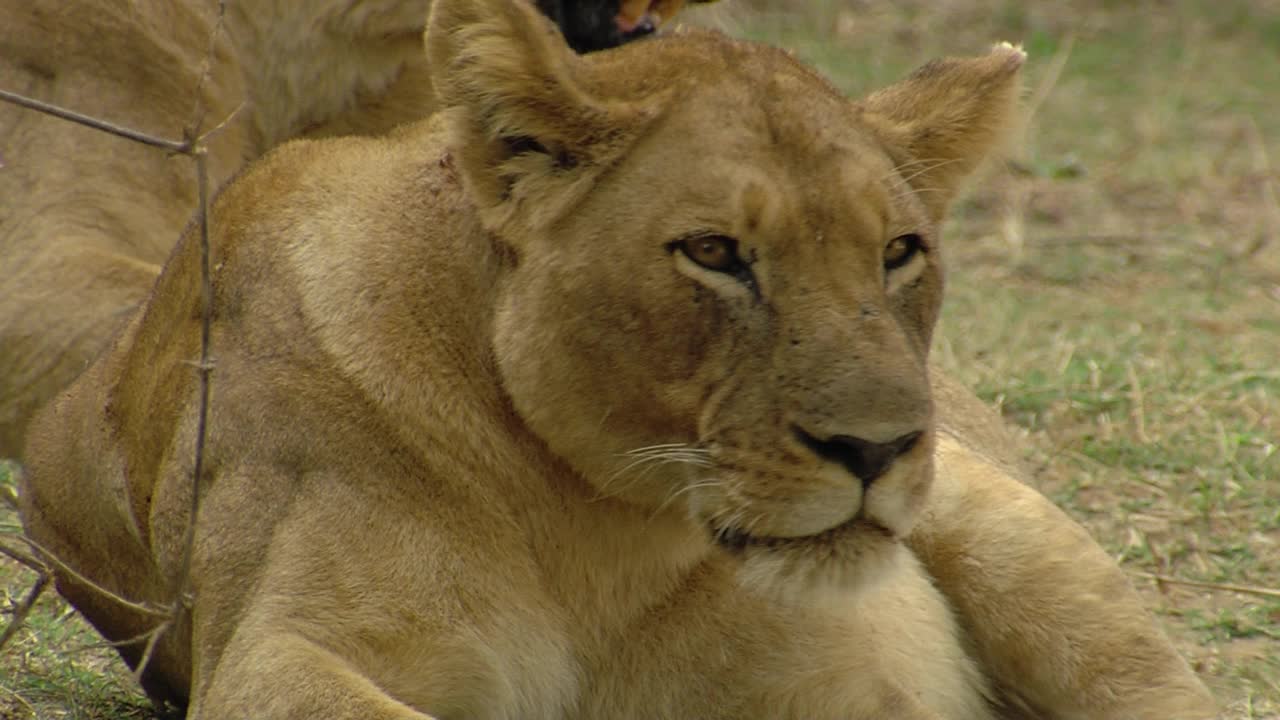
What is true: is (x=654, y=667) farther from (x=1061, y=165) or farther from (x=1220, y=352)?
(x=1061, y=165)

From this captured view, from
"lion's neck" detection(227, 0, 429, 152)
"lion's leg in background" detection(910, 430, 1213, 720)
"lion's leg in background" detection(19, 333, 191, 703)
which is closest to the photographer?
"lion's leg in background" detection(19, 333, 191, 703)

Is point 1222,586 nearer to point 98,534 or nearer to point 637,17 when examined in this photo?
point 637,17

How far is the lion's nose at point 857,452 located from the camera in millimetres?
2262

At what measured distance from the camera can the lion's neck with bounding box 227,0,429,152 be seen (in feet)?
14.9

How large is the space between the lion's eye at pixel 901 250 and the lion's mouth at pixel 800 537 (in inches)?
12.4

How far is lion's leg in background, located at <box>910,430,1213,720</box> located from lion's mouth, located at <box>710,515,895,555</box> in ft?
2.31

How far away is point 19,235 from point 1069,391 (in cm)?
230

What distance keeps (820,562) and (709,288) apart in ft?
1.09

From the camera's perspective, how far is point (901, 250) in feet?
8.09

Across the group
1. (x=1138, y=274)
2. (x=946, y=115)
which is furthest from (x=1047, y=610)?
(x=1138, y=274)

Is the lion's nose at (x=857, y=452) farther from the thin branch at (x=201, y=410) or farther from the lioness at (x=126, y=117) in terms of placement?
the lioness at (x=126, y=117)

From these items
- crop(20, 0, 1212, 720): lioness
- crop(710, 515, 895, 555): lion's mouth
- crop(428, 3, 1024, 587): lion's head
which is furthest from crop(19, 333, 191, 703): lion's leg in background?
crop(710, 515, 895, 555): lion's mouth

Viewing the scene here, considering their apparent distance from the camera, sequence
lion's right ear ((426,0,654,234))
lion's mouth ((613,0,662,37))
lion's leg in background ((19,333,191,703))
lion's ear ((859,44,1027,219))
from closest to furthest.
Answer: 1. lion's right ear ((426,0,654,234))
2. lion's ear ((859,44,1027,219))
3. lion's leg in background ((19,333,191,703))
4. lion's mouth ((613,0,662,37))

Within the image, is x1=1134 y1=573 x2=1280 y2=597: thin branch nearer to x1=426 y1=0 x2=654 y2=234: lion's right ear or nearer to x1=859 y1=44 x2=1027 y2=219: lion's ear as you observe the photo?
x1=859 y1=44 x2=1027 y2=219: lion's ear
